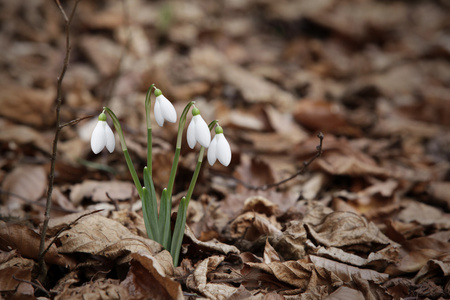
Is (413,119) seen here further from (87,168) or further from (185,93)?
(87,168)

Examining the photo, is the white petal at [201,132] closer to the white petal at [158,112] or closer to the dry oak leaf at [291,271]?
the white petal at [158,112]

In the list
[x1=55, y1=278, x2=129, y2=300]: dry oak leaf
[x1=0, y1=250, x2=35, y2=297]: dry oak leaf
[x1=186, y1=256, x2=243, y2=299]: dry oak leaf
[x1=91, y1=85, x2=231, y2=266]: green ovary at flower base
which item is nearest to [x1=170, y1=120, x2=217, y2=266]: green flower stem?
[x1=91, y1=85, x2=231, y2=266]: green ovary at flower base

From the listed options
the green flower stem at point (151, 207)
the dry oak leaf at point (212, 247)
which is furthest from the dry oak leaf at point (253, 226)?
the green flower stem at point (151, 207)

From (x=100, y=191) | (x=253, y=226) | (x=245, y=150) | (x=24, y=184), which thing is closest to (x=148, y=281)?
(x=253, y=226)

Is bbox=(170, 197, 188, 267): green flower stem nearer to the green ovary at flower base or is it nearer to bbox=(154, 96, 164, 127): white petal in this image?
the green ovary at flower base

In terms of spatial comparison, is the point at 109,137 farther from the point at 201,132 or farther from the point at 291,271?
the point at 291,271

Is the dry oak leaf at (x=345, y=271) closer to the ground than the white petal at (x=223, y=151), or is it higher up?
closer to the ground
